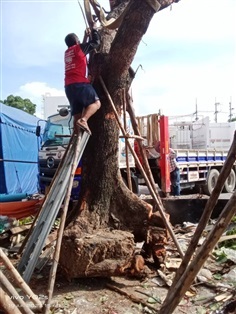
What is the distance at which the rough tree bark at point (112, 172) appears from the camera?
386 cm

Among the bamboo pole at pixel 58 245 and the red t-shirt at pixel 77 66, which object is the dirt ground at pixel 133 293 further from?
the red t-shirt at pixel 77 66

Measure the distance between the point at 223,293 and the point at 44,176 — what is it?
19.1 feet

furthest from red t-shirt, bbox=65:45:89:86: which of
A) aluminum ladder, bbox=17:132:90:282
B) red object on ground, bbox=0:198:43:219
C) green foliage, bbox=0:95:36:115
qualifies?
green foliage, bbox=0:95:36:115

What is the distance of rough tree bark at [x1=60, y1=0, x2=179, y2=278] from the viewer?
152 inches

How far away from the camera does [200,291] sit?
3.80 m

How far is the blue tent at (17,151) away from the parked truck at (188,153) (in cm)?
405

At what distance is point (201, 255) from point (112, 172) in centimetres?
271

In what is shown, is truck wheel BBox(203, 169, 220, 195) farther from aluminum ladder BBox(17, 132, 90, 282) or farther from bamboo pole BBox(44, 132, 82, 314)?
bamboo pole BBox(44, 132, 82, 314)

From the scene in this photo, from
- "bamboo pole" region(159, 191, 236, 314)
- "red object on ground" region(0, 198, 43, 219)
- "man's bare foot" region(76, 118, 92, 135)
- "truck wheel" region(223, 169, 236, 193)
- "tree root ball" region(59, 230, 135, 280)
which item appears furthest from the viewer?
"truck wheel" region(223, 169, 236, 193)

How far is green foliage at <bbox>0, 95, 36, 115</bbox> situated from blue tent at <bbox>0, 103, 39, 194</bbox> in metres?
15.3

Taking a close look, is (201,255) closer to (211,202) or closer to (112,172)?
(211,202)

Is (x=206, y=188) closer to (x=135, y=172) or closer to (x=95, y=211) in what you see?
(x=135, y=172)

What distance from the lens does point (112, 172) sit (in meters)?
4.45

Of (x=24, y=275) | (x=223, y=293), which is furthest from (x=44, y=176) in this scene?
(x=223, y=293)
